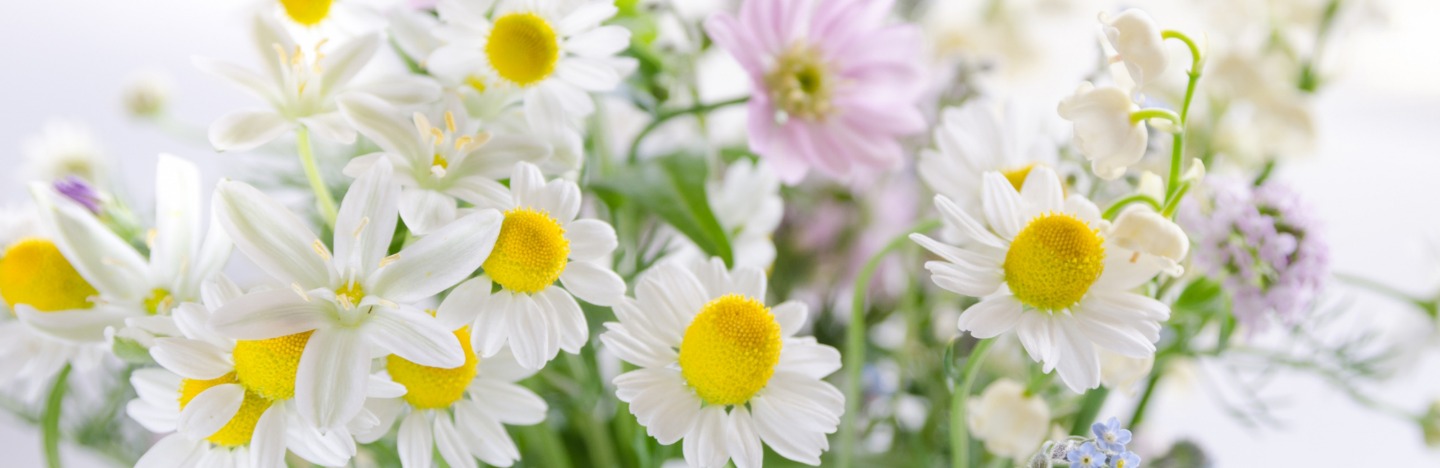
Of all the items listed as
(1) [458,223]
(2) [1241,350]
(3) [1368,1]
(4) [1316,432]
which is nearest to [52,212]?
(1) [458,223]

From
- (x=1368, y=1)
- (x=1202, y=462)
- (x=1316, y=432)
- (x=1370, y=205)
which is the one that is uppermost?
(x=1368, y=1)

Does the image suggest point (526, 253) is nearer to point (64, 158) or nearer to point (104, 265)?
point (104, 265)

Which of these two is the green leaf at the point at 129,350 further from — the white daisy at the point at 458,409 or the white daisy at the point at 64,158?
the white daisy at the point at 64,158

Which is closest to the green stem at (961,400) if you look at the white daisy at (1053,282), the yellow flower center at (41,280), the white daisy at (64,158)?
the white daisy at (1053,282)

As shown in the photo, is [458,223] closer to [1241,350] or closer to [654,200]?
[654,200]

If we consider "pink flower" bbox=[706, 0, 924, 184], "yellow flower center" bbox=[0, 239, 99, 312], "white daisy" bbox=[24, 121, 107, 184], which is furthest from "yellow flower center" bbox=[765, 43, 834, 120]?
"white daisy" bbox=[24, 121, 107, 184]

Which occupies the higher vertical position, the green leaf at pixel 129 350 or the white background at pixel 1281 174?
the green leaf at pixel 129 350
